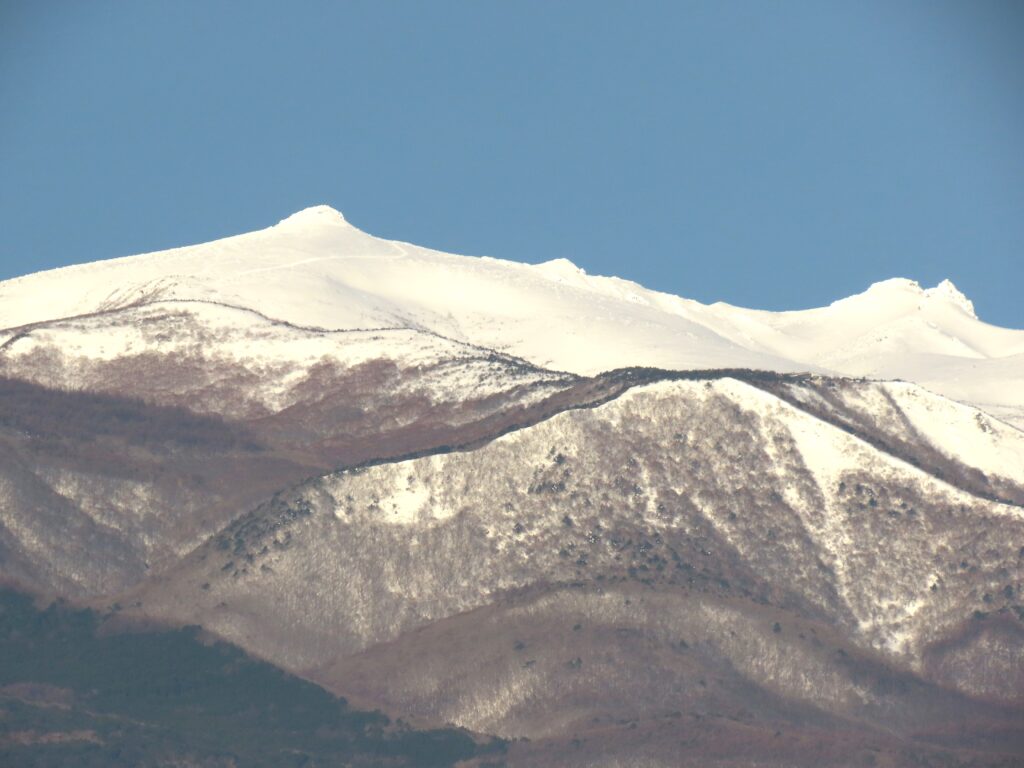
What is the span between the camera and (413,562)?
196m

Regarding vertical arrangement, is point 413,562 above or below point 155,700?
above

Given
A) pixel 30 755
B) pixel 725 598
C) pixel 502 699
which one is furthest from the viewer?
pixel 725 598

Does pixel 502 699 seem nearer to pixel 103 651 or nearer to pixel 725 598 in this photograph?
pixel 725 598

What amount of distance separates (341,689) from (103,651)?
2217cm

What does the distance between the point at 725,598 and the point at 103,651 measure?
5721 cm

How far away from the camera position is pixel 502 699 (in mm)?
179250

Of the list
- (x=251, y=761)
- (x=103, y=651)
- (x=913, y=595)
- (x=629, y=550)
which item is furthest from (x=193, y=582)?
(x=913, y=595)

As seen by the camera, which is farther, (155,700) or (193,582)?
(193,582)

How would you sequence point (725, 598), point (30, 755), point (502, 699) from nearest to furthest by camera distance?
point (30, 755), point (502, 699), point (725, 598)

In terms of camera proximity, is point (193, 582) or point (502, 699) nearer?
point (502, 699)

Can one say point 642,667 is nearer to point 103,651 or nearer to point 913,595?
point 913,595

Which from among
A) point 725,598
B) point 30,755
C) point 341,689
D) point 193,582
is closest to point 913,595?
point 725,598

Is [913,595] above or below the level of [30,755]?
above

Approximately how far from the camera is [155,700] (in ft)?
591
